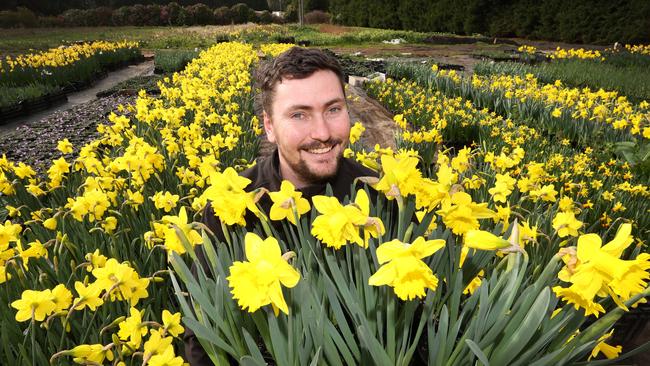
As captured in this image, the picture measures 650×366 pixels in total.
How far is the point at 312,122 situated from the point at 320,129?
4 cm

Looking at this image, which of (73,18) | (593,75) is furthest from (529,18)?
(73,18)

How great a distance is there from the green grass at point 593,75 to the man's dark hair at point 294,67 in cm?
771

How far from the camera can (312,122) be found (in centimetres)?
143

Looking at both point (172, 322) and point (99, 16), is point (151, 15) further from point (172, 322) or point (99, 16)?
point (172, 322)

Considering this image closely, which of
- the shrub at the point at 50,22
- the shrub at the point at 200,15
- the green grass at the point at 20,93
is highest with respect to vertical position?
the shrub at the point at 200,15

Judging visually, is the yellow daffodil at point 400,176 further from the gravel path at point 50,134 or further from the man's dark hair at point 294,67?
the gravel path at point 50,134

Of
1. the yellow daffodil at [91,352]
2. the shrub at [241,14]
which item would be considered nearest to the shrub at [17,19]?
the shrub at [241,14]

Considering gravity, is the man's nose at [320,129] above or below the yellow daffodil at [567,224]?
above

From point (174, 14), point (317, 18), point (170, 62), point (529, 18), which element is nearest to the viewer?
point (170, 62)

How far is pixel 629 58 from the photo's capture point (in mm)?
10344

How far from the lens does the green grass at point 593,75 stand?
7305 mm

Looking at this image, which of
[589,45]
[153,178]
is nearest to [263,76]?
[153,178]

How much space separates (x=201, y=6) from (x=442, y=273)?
43.1 metres

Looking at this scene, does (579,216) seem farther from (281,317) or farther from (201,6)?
(201,6)
